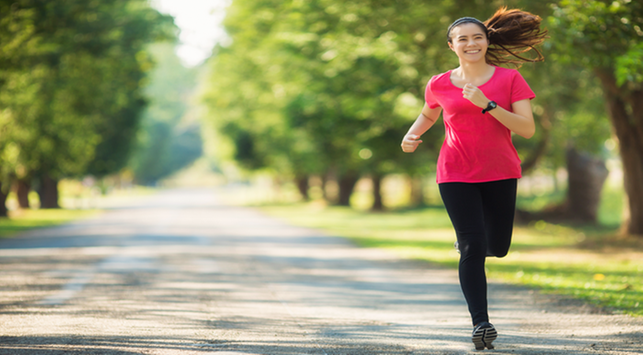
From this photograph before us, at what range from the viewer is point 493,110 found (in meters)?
4.05

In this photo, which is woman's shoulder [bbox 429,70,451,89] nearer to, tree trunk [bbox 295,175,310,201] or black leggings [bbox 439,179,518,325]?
black leggings [bbox 439,179,518,325]

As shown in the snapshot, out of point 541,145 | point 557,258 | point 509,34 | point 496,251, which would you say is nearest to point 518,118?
point 509,34

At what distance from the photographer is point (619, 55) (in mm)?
9297

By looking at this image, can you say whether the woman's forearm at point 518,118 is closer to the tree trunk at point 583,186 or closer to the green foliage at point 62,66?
the green foliage at point 62,66

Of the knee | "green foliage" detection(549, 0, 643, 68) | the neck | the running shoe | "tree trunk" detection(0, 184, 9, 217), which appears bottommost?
"tree trunk" detection(0, 184, 9, 217)

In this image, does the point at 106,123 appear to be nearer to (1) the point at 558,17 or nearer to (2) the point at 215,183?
(1) the point at 558,17

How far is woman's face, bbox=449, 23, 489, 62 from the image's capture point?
168 inches

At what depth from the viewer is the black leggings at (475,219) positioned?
430 cm

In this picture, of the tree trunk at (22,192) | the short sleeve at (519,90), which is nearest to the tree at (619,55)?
the short sleeve at (519,90)

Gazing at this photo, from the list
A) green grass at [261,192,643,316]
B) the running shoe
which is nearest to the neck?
the running shoe

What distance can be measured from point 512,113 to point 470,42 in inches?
21.3

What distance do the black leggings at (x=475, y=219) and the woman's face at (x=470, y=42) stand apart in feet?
2.71

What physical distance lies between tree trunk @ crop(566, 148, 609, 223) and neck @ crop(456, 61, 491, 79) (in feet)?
67.7

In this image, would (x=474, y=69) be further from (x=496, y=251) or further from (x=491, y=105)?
(x=496, y=251)
